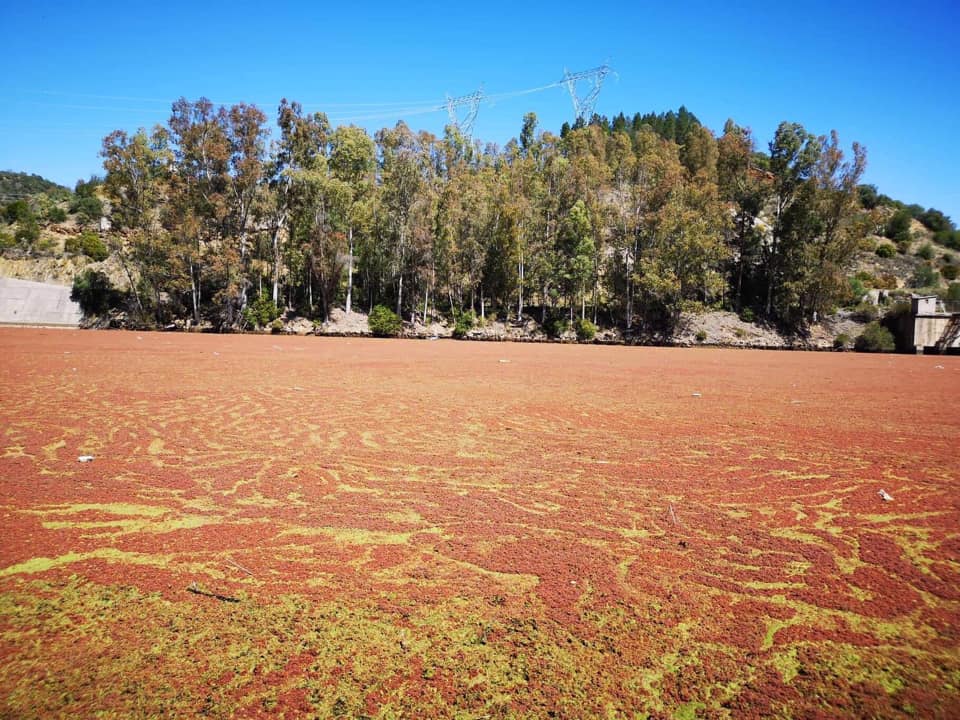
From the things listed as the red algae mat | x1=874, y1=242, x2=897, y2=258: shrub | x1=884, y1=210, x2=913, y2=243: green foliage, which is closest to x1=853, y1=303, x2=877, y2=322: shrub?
x1=874, y1=242, x2=897, y2=258: shrub

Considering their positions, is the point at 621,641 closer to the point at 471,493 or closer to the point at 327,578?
the point at 327,578

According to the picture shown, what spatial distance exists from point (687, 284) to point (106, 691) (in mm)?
48421

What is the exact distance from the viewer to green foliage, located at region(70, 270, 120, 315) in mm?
45094

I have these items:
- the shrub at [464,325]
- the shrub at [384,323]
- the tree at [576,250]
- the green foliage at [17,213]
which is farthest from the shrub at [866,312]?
the green foliage at [17,213]

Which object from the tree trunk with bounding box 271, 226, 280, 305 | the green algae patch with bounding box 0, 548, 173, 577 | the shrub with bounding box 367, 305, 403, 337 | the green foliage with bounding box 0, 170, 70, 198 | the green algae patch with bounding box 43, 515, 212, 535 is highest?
the green foliage with bounding box 0, 170, 70, 198

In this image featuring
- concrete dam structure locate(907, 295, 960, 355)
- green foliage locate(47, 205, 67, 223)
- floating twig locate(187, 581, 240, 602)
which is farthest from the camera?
green foliage locate(47, 205, 67, 223)

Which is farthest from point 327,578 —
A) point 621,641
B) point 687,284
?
point 687,284

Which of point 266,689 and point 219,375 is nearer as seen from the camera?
point 266,689

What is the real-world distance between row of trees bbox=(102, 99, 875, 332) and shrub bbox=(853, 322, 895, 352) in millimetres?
4714

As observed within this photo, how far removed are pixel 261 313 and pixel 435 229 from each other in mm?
17355

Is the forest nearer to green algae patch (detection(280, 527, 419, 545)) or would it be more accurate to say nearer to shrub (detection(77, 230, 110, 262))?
shrub (detection(77, 230, 110, 262))

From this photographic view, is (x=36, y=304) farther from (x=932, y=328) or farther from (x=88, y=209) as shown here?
(x=932, y=328)

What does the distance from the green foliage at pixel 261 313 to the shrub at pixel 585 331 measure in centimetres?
2688

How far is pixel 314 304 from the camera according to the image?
48812 mm
